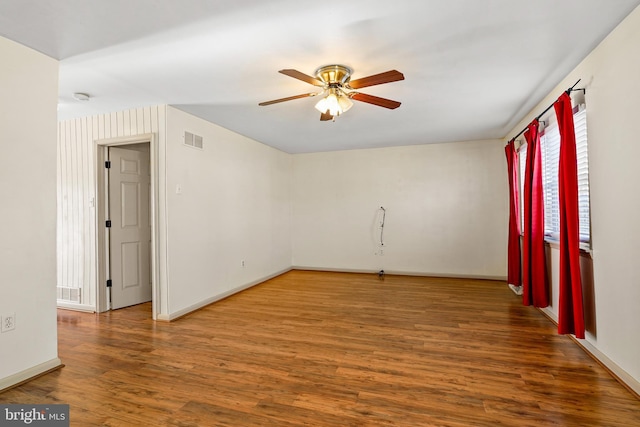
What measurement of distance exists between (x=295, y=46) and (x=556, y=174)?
121 inches

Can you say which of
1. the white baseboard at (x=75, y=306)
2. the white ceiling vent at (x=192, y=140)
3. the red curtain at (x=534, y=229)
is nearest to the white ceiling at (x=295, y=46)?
the white ceiling vent at (x=192, y=140)

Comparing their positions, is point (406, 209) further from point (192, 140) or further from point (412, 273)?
point (192, 140)

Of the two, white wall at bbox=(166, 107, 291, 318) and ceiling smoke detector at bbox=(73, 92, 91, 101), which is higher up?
ceiling smoke detector at bbox=(73, 92, 91, 101)

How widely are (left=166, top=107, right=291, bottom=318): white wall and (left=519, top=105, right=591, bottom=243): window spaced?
4136mm

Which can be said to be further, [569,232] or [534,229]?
[534,229]

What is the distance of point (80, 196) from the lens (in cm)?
408

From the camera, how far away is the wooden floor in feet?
6.30

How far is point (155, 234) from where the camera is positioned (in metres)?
3.67

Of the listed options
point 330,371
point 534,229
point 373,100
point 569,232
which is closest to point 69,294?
point 330,371

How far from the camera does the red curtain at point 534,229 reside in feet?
11.5

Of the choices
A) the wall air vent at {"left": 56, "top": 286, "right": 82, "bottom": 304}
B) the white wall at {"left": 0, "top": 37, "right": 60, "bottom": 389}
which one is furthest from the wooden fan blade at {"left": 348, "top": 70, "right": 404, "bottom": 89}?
the wall air vent at {"left": 56, "top": 286, "right": 82, "bottom": 304}

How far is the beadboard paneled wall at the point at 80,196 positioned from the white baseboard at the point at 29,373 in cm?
162

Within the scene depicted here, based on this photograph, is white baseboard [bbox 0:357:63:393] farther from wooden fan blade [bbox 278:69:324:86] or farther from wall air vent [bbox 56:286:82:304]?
wooden fan blade [bbox 278:69:324:86]

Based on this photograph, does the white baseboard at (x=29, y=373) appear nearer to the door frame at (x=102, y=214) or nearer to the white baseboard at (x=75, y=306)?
the door frame at (x=102, y=214)
